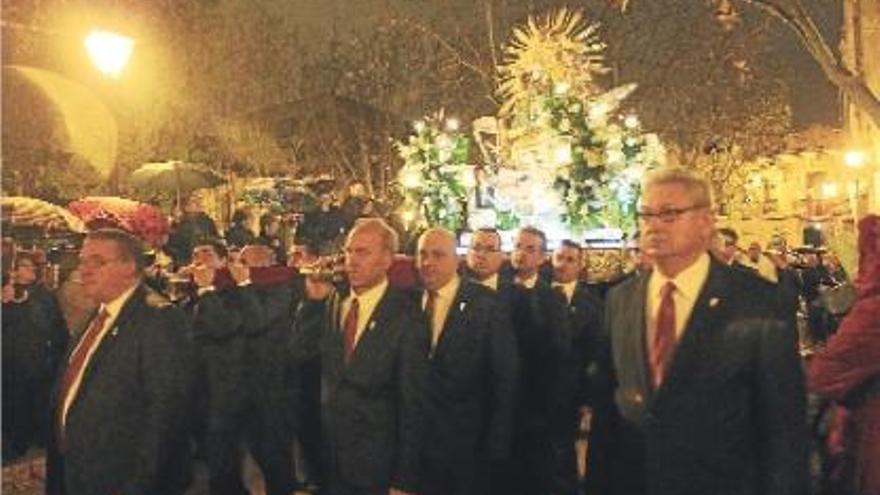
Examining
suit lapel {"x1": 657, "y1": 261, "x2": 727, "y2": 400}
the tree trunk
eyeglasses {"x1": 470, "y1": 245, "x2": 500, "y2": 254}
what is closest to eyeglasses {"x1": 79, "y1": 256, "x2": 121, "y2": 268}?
suit lapel {"x1": 657, "y1": 261, "x2": 727, "y2": 400}

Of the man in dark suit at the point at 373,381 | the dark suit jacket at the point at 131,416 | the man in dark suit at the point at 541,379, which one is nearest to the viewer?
the dark suit jacket at the point at 131,416

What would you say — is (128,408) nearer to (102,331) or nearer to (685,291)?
(102,331)

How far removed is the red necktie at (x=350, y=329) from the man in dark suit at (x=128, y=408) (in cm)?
97

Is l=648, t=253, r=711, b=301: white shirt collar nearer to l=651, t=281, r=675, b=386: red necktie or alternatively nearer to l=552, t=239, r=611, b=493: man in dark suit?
l=651, t=281, r=675, b=386: red necktie

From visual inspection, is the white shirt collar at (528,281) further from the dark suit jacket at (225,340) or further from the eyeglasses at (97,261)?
the eyeglasses at (97,261)

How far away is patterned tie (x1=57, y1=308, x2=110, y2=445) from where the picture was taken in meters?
5.36

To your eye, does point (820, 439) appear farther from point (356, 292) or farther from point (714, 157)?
point (714, 157)

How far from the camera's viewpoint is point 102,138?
22.3 metres

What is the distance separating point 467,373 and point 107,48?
479 centimetres

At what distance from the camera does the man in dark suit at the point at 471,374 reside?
6.48 m

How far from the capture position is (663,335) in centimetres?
450

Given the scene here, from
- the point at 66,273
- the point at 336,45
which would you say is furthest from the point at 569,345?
the point at 336,45

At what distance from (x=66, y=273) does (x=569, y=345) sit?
20.7 ft

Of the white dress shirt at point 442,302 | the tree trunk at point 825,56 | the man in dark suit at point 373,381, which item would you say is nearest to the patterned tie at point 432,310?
the white dress shirt at point 442,302
